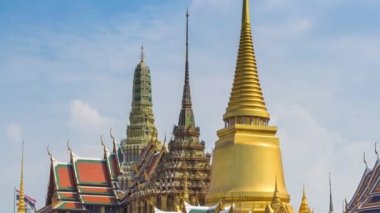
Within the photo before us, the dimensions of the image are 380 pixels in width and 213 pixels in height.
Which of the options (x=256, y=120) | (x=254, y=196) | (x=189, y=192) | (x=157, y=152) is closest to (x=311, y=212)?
(x=254, y=196)

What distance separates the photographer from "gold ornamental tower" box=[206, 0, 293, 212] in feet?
136

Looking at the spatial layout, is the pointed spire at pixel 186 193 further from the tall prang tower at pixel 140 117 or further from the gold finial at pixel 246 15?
the tall prang tower at pixel 140 117

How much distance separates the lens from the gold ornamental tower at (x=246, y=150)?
41.4m

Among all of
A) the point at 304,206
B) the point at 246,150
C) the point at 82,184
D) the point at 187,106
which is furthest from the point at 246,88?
the point at 82,184

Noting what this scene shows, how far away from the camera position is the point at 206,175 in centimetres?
5369

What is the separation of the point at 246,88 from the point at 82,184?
2067 centimetres

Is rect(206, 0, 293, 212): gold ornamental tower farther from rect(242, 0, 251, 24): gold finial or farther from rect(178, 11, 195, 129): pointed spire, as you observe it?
rect(178, 11, 195, 129): pointed spire

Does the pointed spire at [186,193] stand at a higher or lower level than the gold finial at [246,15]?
lower

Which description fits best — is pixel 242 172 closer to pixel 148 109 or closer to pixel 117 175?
pixel 117 175

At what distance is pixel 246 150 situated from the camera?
4256 cm

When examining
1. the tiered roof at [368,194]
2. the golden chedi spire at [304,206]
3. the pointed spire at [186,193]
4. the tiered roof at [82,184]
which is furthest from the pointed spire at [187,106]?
the golden chedi spire at [304,206]

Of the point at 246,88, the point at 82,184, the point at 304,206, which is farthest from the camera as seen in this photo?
the point at 82,184

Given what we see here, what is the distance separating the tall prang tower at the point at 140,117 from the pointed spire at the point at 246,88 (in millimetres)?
25343

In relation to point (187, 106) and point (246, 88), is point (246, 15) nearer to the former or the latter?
point (246, 88)
